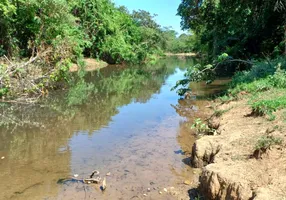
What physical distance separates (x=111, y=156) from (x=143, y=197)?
6.73 ft

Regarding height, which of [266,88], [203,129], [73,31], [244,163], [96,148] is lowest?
[96,148]

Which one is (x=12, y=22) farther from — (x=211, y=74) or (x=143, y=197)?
(x=143, y=197)

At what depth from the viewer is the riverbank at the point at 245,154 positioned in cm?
418

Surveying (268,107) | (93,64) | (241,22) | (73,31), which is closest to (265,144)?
(268,107)

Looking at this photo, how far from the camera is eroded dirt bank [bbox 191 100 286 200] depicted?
161 inches

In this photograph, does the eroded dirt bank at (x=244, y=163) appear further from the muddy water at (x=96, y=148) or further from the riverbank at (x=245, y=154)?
the muddy water at (x=96, y=148)

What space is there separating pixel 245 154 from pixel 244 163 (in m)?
0.40

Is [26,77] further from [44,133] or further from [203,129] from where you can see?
[203,129]

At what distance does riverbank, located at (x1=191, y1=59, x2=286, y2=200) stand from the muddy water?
64cm

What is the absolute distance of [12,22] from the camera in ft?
51.4

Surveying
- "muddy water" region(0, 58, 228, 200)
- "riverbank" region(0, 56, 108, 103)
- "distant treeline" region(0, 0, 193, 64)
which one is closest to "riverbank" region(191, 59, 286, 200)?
"muddy water" region(0, 58, 228, 200)

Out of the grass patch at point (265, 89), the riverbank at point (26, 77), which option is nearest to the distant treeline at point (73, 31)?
the riverbank at point (26, 77)

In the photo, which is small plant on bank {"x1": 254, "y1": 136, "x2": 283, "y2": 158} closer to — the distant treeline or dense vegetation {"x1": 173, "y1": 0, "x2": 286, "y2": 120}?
dense vegetation {"x1": 173, "y1": 0, "x2": 286, "y2": 120}

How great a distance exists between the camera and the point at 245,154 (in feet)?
17.3
